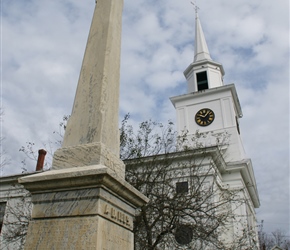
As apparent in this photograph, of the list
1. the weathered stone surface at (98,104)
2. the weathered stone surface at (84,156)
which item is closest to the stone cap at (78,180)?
the weathered stone surface at (84,156)

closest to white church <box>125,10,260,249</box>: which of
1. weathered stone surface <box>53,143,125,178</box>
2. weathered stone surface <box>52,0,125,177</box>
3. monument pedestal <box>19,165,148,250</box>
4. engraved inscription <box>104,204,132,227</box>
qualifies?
weathered stone surface <box>52,0,125,177</box>

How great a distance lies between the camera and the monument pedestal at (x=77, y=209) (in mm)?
3207

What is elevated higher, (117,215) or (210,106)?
(210,106)

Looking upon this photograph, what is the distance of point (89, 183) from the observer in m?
3.33

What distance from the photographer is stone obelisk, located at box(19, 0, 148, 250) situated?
3.26m

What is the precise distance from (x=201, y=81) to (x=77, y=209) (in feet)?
98.4

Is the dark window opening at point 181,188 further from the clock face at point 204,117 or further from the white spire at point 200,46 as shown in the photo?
the white spire at point 200,46

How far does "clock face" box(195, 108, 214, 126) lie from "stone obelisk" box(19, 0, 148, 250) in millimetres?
24682

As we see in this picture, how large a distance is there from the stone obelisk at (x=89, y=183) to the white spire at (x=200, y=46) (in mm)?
30709

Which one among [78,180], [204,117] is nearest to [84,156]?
[78,180]

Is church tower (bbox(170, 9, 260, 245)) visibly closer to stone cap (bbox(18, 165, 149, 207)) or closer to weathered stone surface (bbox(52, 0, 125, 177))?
weathered stone surface (bbox(52, 0, 125, 177))

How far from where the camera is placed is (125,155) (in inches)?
507

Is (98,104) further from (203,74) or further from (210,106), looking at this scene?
(203,74)

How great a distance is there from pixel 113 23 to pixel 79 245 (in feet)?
10.6
